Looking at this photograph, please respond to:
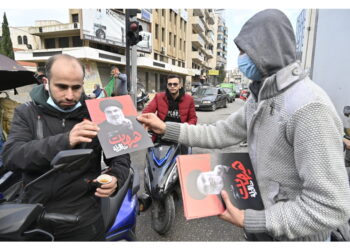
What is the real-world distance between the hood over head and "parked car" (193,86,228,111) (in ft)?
44.4

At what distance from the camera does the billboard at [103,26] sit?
856 inches

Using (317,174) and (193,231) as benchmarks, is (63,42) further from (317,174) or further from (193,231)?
(317,174)

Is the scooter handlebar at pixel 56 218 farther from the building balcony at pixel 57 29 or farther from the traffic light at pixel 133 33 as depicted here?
the building balcony at pixel 57 29

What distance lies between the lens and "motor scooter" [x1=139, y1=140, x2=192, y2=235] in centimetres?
254

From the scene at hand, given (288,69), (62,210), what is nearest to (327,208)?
(288,69)

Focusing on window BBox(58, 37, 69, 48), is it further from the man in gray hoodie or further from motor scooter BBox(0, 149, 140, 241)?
the man in gray hoodie

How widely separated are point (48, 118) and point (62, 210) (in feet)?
2.03

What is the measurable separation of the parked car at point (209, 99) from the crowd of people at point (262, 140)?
43.0 ft

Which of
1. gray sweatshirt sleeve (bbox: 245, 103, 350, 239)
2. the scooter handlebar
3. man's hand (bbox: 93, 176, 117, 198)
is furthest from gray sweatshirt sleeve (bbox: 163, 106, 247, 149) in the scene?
the scooter handlebar

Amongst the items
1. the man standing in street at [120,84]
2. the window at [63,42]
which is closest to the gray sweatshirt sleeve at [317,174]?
the man standing in street at [120,84]

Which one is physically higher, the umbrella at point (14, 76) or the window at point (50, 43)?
the window at point (50, 43)

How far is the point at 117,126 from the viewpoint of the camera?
137 cm

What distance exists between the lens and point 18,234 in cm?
98

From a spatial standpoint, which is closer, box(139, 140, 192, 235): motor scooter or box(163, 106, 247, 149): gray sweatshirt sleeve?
box(163, 106, 247, 149): gray sweatshirt sleeve
